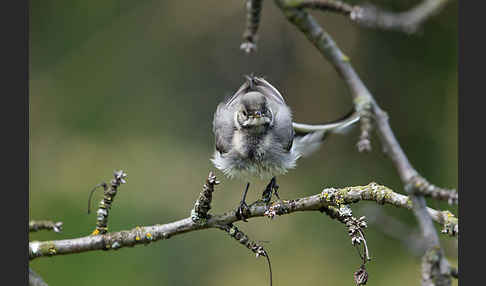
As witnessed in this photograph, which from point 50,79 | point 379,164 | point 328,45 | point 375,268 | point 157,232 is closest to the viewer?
point 157,232

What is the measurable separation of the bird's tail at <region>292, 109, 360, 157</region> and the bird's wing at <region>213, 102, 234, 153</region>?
508 millimetres

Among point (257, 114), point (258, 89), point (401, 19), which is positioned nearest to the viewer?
point (257, 114)

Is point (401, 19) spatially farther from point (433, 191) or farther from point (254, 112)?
point (433, 191)

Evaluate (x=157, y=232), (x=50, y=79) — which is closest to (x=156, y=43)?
(x=50, y=79)

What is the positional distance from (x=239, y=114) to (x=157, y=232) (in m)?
1.21

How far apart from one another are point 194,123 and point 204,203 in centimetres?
491

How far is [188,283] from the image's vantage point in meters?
5.93

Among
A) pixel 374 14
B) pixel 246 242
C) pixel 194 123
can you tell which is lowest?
pixel 246 242

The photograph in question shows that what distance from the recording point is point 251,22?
11.9 feet

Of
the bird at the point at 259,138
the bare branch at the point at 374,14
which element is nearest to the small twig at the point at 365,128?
the bird at the point at 259,138

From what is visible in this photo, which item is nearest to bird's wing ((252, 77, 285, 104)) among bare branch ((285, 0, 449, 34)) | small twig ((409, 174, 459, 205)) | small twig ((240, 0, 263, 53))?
small twig ((240, 0, 263, 53))

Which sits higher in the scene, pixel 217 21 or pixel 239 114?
pixel 217 21

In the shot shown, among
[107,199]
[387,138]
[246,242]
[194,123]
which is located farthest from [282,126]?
[194,123]

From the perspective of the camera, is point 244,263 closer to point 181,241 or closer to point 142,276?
point 181,241
